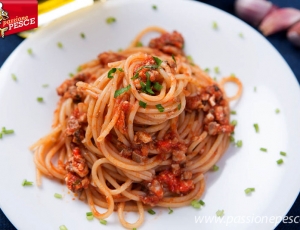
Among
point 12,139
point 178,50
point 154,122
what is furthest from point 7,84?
point 178,50

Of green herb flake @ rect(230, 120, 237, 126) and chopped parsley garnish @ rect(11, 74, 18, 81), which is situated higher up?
chopped parsley garnish @ rect(11, 74, 18, 81)

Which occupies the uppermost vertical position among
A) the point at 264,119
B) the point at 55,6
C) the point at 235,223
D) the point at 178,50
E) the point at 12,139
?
the point at 55,6

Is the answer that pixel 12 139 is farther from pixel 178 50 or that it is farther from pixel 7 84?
pixel 178 50

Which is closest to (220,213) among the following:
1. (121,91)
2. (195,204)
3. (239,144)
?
(195,204)

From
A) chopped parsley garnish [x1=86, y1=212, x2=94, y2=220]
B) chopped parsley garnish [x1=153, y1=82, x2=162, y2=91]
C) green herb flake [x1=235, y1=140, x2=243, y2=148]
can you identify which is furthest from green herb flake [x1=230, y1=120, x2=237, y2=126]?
chopped parsley garnish [x1=86, y1=212, x2=94, y2=220]

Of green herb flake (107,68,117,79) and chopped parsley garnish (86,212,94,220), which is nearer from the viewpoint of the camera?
chopped parsley garnish (86,212,94,220)

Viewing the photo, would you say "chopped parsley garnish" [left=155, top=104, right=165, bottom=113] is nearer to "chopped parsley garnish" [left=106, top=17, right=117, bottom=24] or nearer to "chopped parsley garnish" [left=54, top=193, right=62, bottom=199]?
"chopped parsley garnish" [left=54, top=193, right=62, bottom=199]

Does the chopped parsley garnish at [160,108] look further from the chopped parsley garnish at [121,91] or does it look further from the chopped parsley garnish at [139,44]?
the chopped parsley garnish at [139,44]
